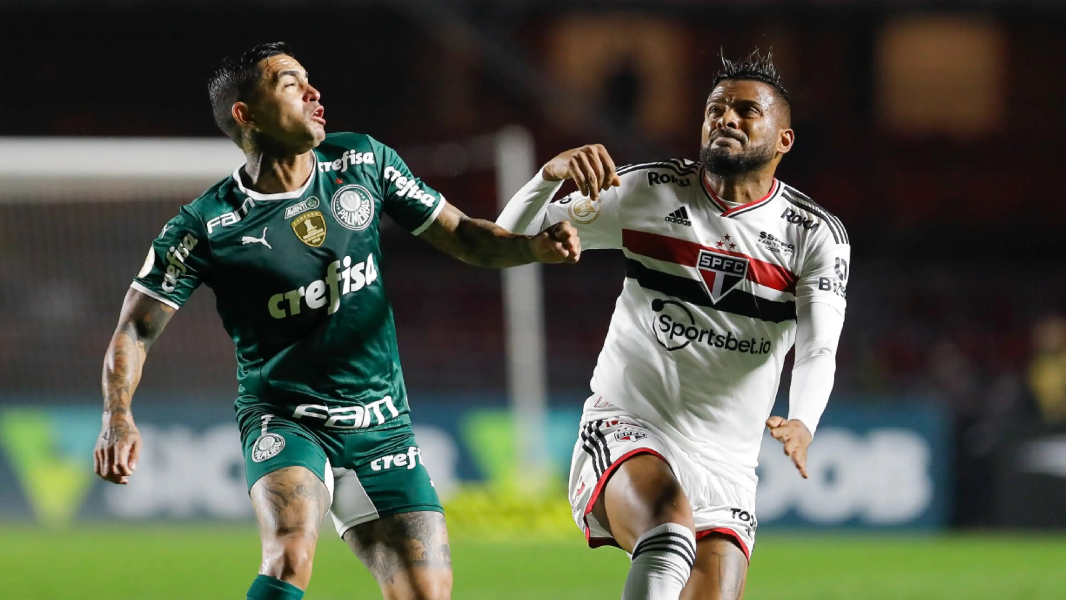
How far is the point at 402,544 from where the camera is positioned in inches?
205

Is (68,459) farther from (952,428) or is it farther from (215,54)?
(215,54)

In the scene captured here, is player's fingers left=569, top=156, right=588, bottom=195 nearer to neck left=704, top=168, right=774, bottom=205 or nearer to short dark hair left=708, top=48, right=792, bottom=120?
neck left=704, top=168, right=774, bottom=205

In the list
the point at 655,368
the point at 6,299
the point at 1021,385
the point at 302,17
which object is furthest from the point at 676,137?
the point at 655,368

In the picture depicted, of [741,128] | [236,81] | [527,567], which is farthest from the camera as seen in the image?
[527,567]

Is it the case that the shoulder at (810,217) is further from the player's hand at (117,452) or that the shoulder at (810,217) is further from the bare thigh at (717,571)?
the player's hand at (117,452)

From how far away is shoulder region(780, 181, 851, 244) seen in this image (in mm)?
5527

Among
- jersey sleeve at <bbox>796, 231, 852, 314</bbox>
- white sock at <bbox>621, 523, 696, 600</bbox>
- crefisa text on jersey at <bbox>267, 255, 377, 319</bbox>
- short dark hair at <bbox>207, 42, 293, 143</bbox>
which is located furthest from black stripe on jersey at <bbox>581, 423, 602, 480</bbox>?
short dark hair at <bbox>207, 42, 293, 143</bbox>

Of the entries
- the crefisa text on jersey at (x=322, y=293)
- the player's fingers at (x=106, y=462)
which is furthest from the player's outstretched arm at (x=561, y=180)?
the player's fingers at (x=106, y=462)

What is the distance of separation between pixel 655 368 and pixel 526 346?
874 cm

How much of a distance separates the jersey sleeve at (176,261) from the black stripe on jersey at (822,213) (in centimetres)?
230

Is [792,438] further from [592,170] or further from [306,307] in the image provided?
[306,307]

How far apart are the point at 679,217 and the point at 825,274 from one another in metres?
0.61

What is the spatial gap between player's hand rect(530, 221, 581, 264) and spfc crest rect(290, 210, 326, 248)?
833mm

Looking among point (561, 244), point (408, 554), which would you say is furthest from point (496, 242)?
point (408, 554)
